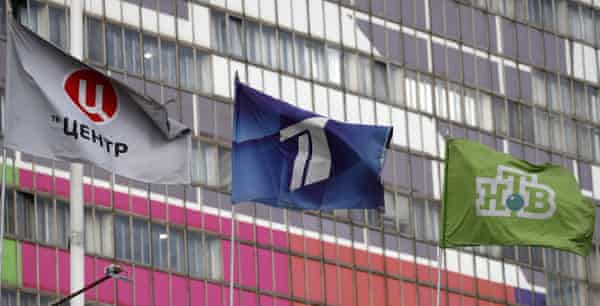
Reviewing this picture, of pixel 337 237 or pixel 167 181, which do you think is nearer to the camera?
pixel 167 181

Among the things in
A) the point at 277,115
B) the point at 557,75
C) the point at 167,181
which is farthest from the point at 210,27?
the point at 167,181

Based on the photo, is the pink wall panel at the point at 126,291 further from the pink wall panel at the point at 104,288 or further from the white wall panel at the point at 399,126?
the white wall panel at the point at 399,126

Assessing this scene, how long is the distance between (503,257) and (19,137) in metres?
43.3

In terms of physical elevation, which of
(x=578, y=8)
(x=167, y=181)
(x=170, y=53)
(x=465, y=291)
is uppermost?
(x=578, y=8)

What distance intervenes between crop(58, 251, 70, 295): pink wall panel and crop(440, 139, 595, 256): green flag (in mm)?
16363

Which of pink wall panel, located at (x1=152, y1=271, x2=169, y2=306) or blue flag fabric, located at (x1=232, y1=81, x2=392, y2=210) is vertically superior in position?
pink wall panel, located at (x1=152, y1=271, x2=169, y2=306)

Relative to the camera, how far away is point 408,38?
8050 cm

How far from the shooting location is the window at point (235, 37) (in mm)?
73188

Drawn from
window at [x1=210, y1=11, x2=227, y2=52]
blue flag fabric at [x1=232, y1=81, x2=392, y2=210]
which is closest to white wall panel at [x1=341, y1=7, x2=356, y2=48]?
window at [x1=210, y1=11, x2=227, y2=52]

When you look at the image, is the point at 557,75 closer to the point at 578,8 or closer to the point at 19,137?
the point at 578,8

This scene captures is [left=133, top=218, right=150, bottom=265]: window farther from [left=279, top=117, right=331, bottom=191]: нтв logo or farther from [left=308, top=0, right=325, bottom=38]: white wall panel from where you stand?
[left=279, top=117, right=331, bottom=191]: нтв logo

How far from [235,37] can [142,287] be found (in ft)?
33.5

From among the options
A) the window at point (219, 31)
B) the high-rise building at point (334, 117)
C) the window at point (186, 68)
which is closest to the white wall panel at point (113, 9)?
the high-rise building at point (334, 117)

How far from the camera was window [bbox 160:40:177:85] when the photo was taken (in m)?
70.4
